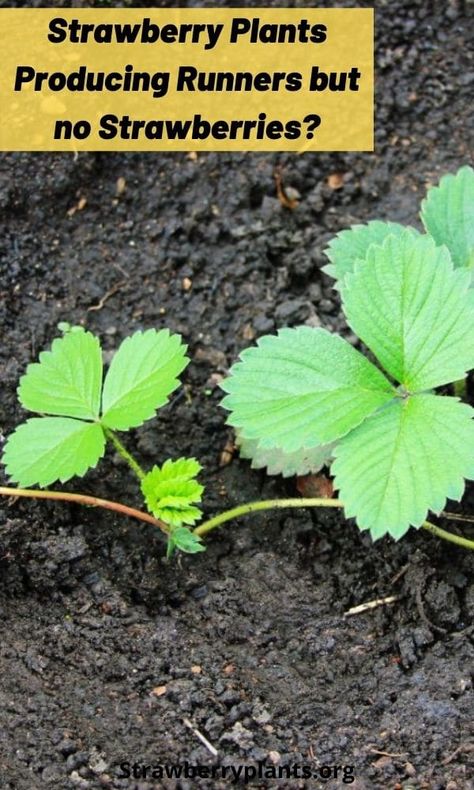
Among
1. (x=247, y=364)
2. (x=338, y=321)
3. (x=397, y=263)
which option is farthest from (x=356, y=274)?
(x=338, y=321)

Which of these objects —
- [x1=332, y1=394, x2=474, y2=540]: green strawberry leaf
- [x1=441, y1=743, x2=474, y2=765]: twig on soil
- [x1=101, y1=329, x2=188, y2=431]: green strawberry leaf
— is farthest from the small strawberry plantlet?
[x1=441, y1=743, x2=474, y2=765]: twig on soil

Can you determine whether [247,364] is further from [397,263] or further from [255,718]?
[255,718]

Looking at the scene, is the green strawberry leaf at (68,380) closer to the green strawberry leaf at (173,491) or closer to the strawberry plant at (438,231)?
the green strawberry leaf at (173,491)

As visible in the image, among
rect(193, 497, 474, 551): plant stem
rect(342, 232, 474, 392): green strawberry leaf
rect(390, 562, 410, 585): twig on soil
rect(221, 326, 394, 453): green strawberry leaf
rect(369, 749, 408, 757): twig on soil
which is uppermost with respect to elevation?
rect(342, 232, 474, 392): green strawberry leaf

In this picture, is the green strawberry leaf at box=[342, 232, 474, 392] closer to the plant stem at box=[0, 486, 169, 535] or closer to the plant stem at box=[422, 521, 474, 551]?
the plant stem at box=[422, 521, 474, 551]

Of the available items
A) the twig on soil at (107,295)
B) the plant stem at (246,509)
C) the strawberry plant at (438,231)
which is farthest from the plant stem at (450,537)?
the twig on soil at (107,295)

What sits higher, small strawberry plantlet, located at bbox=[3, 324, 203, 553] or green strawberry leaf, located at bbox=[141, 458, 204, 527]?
small strawberry plantlet, located at bbox=[3, 324, 203, 553]
